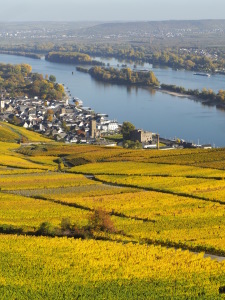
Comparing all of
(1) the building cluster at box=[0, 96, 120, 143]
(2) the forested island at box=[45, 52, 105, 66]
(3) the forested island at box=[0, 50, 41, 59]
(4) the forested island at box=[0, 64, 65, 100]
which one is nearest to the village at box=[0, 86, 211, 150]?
(1) the building cluster at box=[0, 96, 120, 143]

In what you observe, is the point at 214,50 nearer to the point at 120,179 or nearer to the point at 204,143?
the point at 204,143

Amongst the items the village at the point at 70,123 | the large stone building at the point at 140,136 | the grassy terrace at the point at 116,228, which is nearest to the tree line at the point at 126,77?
the village at the point at 70,123

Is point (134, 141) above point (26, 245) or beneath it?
beneath

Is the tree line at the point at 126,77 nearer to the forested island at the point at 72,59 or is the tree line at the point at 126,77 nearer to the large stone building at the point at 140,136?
the forested island at the point at 72,59

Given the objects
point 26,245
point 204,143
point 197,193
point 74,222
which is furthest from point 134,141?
point 26,245

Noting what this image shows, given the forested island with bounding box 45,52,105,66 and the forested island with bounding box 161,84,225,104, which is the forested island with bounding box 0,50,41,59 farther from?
the forested island with bounding box 161,84,225,104

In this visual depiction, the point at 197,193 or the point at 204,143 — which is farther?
the point at 204,143

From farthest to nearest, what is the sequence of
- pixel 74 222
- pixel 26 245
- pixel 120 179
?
1. pixel 120 179
2. pixel 74 222
3. pixel 26 245
